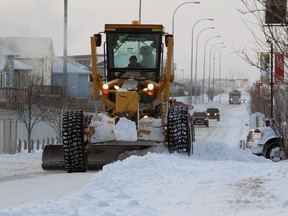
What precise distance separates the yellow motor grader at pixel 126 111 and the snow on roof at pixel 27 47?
156 ft

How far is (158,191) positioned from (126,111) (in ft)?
18.6

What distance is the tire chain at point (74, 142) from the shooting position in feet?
47.4

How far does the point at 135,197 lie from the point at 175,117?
256 inches

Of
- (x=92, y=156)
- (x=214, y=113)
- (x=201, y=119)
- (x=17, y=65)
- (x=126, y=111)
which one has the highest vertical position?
(x=17, y=65)

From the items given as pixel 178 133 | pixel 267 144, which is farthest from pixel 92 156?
pixel 267 144

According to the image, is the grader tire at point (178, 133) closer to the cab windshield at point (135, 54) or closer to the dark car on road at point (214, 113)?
the cab windshield at point (135, 54)

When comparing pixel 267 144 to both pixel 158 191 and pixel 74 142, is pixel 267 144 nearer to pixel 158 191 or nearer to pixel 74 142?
pixel 74 142

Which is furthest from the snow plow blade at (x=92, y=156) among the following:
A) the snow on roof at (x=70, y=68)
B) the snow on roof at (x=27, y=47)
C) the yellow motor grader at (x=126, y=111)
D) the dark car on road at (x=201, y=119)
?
the snow on roof at (x=70, y=68)

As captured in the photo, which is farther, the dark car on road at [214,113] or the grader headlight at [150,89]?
the dark car on road at [214,113]

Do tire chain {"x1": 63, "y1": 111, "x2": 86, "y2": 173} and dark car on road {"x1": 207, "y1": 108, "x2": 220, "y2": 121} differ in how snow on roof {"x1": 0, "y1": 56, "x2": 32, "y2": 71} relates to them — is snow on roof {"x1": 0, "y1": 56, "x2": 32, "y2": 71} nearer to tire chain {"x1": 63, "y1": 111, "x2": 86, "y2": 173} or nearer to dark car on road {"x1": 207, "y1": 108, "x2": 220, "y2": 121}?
dark car on road {"x1": 207, "y1": 108, "x2": 220, "y2": 121}

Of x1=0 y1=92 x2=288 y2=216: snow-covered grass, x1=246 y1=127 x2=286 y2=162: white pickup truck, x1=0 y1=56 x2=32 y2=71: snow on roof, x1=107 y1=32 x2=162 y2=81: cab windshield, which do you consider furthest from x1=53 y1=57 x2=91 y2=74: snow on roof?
x1=0 y1=92 x2=288 y2=216: snow-covered grass

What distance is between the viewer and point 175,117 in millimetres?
14742

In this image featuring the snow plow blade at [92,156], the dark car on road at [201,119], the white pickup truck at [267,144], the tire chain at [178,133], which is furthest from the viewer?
the dark car on road at [201,119]

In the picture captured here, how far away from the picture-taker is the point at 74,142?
14.4 m
